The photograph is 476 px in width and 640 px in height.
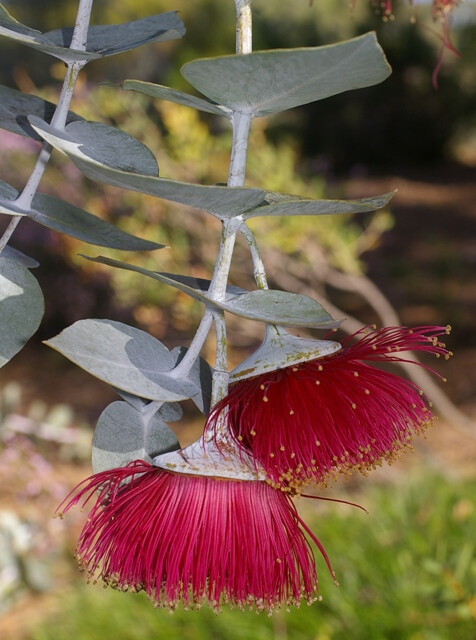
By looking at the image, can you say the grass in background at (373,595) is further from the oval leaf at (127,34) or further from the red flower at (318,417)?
the oval leaf at (127,34)

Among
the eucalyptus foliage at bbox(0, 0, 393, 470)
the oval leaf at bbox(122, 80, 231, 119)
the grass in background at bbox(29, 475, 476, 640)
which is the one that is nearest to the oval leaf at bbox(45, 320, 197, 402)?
the eucalyptus foliage at bbox(0, 0, 393, 470)

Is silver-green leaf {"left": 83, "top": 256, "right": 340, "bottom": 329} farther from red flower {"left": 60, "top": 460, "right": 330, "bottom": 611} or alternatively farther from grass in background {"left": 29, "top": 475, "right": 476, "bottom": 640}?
grass in background {"left": 29, "top": 475, "right": 476, "bottom": 640}

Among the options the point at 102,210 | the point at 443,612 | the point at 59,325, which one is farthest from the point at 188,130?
the point at 59,325

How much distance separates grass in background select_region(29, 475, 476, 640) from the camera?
225 centimetres

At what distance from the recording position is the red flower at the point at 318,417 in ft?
1.52

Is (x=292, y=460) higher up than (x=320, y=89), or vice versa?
(x=320, y=89)

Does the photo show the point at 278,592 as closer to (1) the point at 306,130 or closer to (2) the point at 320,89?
(2) the point at 320,89

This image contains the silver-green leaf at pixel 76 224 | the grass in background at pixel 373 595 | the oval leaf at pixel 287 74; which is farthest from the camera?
the grass in background at pixel 373 595

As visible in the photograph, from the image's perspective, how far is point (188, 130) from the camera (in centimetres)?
305

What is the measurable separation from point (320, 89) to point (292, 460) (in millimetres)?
204

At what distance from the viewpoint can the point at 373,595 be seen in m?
2.40

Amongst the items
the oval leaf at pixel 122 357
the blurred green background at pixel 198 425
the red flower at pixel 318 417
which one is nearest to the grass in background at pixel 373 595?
the blurred green background at pixel 198 425

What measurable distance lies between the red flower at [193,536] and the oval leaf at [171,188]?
16 centimetres

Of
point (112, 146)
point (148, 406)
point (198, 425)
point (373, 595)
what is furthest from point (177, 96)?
point (198, 425)
